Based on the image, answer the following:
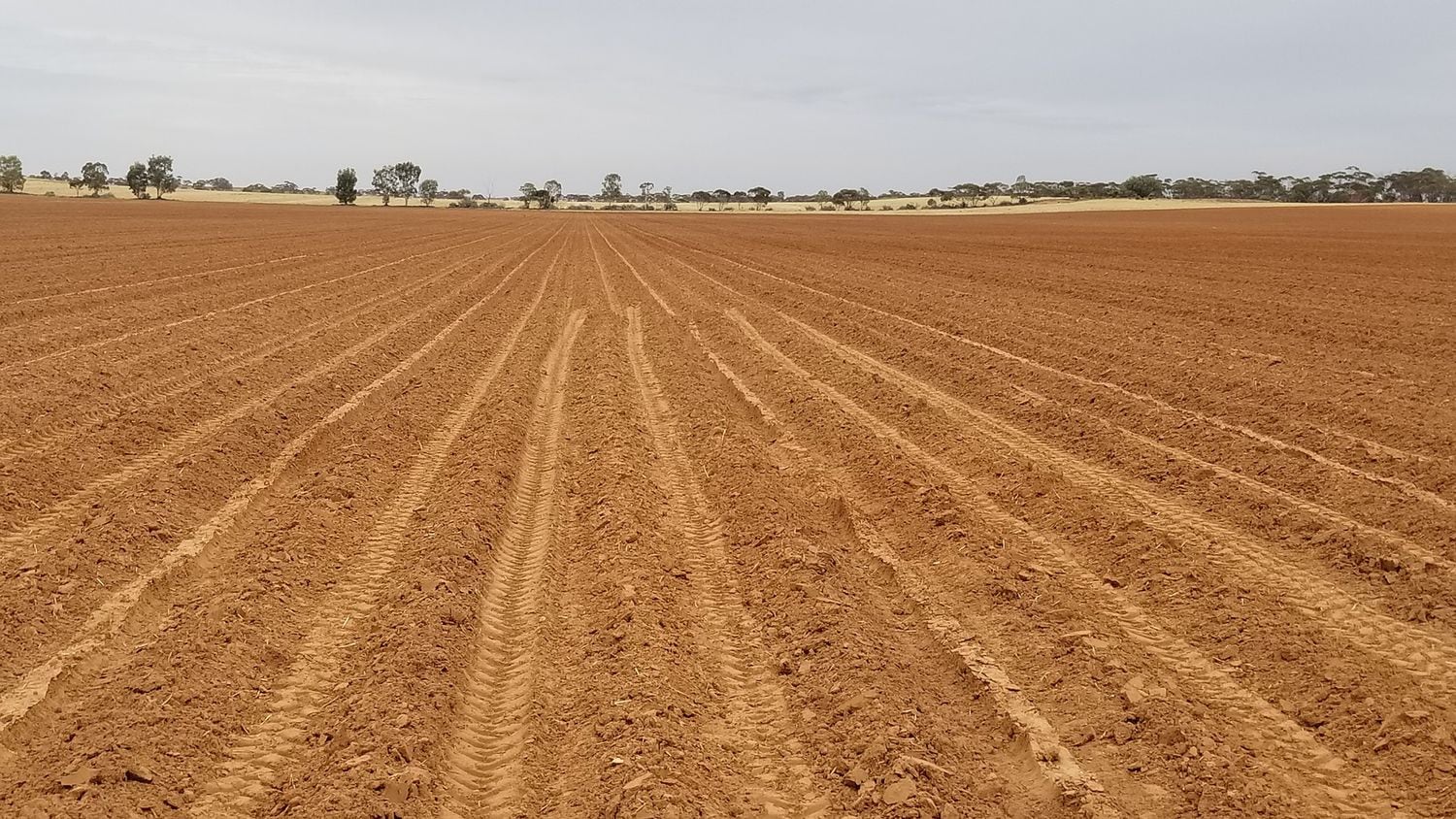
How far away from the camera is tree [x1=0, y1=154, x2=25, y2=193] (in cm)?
11444

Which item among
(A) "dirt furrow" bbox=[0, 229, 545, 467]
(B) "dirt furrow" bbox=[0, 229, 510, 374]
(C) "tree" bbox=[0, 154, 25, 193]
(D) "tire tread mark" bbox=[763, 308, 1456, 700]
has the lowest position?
(D) "tire tread mark" bbox=[763, 308, 1456, 700]

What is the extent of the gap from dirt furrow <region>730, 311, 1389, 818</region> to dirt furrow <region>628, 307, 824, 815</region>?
7.30ft

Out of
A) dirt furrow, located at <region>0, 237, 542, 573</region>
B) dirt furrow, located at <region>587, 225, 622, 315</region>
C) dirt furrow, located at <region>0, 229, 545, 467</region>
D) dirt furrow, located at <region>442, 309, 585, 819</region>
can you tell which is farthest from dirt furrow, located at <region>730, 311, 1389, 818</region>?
dirt furrow, located at <region>587, 225, 622, 315</region>

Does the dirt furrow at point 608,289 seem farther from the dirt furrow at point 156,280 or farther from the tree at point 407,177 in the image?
the tree at point 407,177

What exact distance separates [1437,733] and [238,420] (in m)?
10.2

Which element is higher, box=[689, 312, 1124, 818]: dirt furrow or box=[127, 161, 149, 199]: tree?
box=[127, 161, 149, 199]: tree

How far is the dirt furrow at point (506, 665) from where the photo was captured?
3744mm

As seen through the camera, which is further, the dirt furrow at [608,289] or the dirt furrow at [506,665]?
the dirt furrow at [608,289]

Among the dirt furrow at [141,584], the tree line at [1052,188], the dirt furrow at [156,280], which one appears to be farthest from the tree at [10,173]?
the dirt furrow at [141,584]

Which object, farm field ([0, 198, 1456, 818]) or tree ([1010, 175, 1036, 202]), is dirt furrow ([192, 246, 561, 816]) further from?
tree ([1010, 175, 1036, 202])

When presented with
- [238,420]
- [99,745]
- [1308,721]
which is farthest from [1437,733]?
[238,420]

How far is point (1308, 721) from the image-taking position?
4289 millimetres

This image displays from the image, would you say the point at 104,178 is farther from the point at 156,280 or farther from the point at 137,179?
the point at 156,280

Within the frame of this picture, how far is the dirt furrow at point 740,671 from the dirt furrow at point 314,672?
2.08 metres
